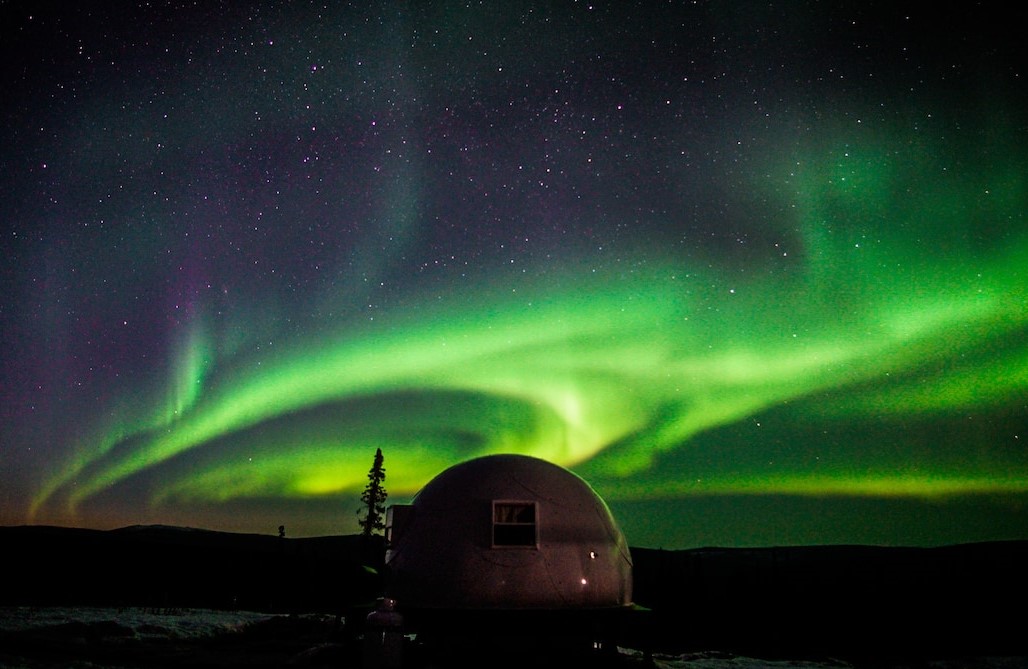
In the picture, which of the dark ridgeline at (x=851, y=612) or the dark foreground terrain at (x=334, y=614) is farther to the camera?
the dark ridgeline at (x=851, y=612)

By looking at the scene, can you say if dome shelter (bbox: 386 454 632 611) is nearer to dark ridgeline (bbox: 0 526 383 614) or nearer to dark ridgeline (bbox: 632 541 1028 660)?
dark ridgeline (bbox: 632 541 1028 660)

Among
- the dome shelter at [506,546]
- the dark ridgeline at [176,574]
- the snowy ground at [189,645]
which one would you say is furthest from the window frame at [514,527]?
the dark ridgeline at [176,574]

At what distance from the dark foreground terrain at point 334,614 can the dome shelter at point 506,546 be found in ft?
2.40

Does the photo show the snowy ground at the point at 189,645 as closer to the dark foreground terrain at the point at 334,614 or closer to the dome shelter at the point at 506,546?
the dark foreground terrain at the point at 334,614

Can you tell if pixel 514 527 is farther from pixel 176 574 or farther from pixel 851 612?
pixel 851 612

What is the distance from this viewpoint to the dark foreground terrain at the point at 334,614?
11.4 meters

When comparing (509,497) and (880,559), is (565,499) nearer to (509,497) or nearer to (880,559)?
(509,497)

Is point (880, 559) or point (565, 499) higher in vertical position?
point (565, 499)

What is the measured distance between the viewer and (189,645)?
491 inches

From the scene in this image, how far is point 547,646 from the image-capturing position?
35.2 feet

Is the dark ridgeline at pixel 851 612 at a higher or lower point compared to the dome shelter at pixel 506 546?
lower

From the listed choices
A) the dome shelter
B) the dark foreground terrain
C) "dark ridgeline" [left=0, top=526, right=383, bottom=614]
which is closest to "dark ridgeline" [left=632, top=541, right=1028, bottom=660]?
the dark foreground terrain

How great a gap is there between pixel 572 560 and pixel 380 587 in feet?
16.3

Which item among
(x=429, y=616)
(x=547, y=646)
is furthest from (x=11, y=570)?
(x=547, y=646)
